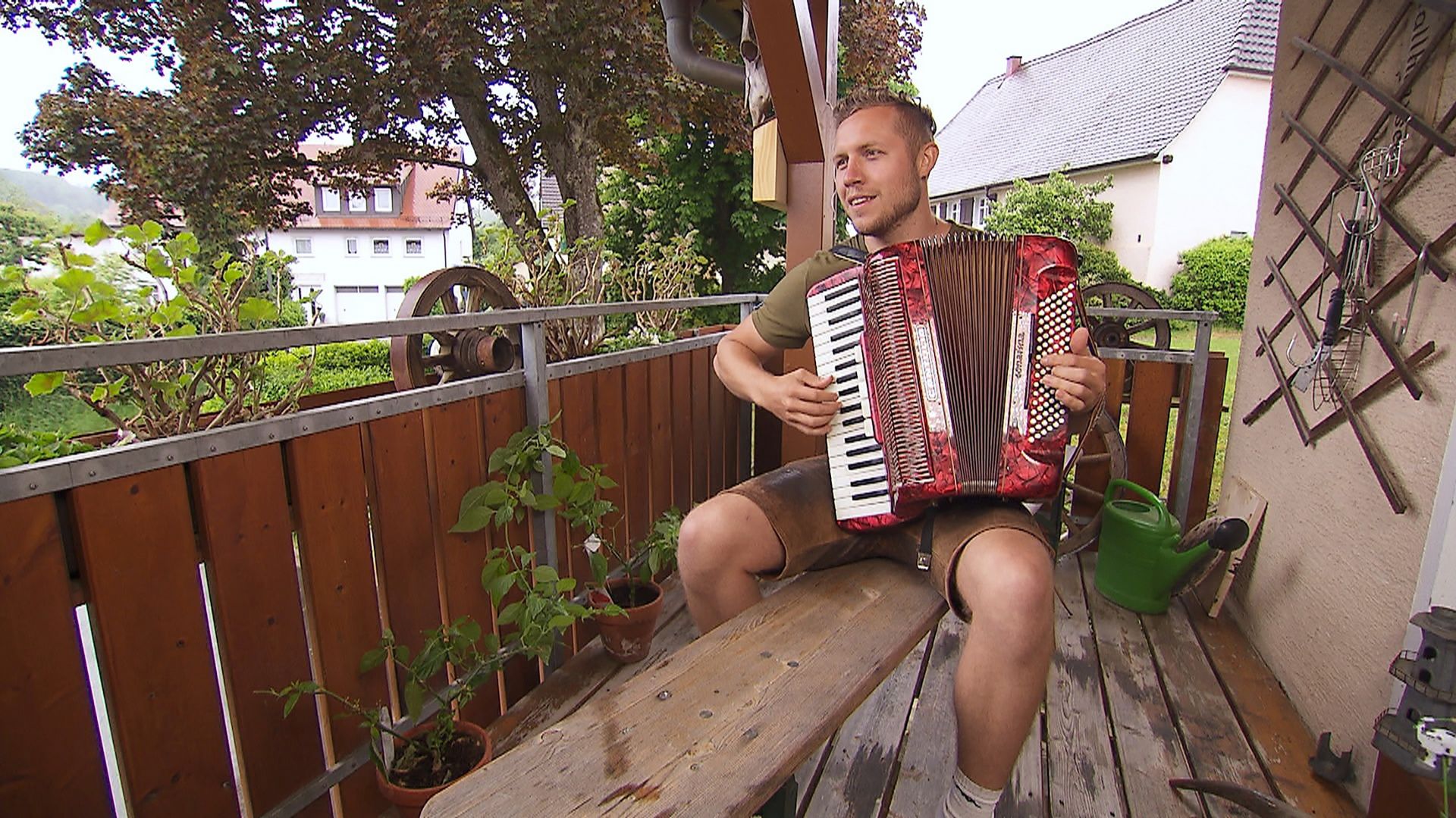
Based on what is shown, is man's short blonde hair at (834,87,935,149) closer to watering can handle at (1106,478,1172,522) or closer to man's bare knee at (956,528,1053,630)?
man's bare knee at (956,528,1053,630)

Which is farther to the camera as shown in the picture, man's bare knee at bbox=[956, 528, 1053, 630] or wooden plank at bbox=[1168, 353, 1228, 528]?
wooden plank at bbox=[1168, 353, 1228, 528]

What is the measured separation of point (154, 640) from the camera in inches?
39.5

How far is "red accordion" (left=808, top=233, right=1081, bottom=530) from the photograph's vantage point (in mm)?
1295

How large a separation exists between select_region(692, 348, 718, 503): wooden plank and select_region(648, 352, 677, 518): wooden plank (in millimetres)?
174

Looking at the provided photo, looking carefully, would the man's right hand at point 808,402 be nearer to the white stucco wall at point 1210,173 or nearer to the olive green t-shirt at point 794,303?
the olive green t-shirt at point 794,303

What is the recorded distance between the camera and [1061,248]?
50.8 inches

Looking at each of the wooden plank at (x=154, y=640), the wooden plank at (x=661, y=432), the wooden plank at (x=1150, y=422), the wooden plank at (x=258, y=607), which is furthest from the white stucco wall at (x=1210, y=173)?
the wooden plank at (x=154, y=640)

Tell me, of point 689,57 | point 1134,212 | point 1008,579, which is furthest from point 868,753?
point 1134,212

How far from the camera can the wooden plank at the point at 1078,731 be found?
142 centimetres

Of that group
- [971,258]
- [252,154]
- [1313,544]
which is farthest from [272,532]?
[252,154]

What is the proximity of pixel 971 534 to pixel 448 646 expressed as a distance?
1020mm

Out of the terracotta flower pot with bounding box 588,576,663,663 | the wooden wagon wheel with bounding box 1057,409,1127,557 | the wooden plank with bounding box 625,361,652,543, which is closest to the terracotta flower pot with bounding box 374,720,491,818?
the terracotta flower pot with bounding box 588,576,663,663

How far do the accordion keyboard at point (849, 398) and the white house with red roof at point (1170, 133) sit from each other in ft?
40.7

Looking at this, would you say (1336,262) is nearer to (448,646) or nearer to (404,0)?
(448,646)
